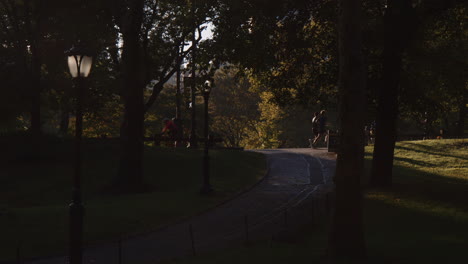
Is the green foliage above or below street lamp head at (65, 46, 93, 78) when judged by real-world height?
above

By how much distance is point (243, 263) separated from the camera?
11.2m

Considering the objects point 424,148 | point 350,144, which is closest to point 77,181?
point 350,144

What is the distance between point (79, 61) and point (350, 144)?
5.86 metres

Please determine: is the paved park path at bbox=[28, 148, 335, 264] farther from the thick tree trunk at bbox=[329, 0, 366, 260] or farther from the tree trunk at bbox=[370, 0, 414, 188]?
the thick tree trunk at bbox=[329, 0, 366, 260]

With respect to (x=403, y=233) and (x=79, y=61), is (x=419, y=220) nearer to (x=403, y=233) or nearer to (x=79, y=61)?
(x=403, y=233)

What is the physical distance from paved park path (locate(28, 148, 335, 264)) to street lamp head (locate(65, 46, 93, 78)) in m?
3.86

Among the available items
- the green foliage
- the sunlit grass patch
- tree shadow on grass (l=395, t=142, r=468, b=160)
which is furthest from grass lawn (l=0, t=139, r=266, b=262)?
tree shadow on grass (l=395, t=142, r=468, b=160)

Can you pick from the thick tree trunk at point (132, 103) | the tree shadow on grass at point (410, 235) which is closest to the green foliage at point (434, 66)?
the tree shadow on grass at point (410, 235)

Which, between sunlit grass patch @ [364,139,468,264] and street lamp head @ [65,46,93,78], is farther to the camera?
street lamp head @ [65,46,93,78]

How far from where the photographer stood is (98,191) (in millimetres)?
24438

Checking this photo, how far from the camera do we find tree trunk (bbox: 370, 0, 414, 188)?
19.4 meters

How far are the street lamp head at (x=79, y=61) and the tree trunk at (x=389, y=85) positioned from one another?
11.7 meters

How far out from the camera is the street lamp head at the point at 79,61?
A: 37.8 ft

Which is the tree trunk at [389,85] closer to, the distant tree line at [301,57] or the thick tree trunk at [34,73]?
the distant tree line at [301,57]
